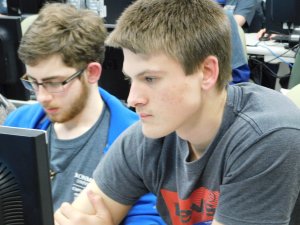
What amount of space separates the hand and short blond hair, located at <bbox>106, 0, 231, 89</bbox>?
0.45m

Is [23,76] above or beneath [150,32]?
beneath

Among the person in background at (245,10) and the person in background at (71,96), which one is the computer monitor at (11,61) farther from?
the person in background at (245,10)

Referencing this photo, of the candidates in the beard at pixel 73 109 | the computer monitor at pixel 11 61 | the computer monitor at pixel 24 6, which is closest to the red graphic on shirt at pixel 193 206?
the beard at pixel 73 109

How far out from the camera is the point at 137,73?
0.98 m

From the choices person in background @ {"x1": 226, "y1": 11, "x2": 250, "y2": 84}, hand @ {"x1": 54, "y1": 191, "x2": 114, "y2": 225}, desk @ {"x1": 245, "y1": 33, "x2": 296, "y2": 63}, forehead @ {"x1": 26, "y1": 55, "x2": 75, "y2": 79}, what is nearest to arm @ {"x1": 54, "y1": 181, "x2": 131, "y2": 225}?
hand @ {"x1": 54, "y1": 191, "x2": 114, "y2": 225}

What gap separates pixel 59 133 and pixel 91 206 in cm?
35

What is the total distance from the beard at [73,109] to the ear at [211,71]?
565 millimetres

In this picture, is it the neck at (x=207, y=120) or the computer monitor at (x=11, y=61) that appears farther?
the computer monitor at (x=11, y=61)

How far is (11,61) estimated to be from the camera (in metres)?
1.78

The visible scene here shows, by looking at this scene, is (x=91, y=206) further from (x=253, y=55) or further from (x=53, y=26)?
(x=253, y=55)

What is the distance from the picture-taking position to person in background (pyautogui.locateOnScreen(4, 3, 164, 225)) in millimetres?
1421

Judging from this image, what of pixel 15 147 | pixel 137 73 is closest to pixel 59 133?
pixel 137 73

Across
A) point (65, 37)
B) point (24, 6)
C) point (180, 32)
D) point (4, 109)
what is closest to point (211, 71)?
point (180, 32)

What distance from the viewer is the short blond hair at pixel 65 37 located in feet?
4.67
